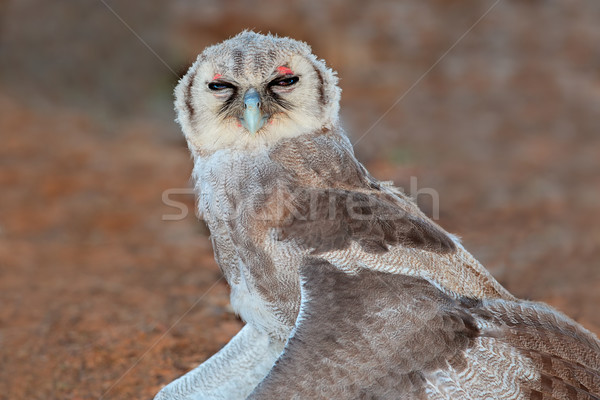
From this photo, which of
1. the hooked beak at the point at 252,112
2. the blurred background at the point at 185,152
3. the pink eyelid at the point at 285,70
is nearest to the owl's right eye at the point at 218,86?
the hooked beak at the point at 252,112

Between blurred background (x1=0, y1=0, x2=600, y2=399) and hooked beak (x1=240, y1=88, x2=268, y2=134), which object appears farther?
blurred background (x1=0, y1=0, x2=600, y2=399)

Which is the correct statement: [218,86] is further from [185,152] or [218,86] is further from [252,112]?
[185,152]

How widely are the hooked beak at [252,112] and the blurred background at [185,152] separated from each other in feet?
8.40

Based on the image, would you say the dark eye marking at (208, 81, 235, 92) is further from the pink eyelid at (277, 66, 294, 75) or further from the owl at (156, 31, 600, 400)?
the pink eyelid at (277, 66, 294, 75)

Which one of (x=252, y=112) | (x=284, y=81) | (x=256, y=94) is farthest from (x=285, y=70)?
(x=252, y=112)

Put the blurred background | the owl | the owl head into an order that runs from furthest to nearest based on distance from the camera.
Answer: the blurred background → the owl head → the owl

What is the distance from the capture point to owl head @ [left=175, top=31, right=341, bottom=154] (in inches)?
160

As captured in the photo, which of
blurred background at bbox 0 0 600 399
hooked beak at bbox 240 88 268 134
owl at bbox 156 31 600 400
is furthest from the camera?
blurred background at bbox 0 0 600 399

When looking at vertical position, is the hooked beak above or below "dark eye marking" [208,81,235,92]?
below

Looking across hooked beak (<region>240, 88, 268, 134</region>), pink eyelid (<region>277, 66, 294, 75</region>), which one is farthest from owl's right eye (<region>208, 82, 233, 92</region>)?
pink eyelid (<region>277, 66, 294, 75</region>)

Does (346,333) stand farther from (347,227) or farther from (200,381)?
(200,381)

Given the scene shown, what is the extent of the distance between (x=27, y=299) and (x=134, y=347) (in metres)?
2.52

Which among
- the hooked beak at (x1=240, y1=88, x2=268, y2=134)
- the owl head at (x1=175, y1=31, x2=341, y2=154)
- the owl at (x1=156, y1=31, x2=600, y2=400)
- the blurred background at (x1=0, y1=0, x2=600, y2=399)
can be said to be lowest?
the owl at (x1=156, y1=31, x2=600, y2=400)

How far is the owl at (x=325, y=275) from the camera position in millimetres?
3418
